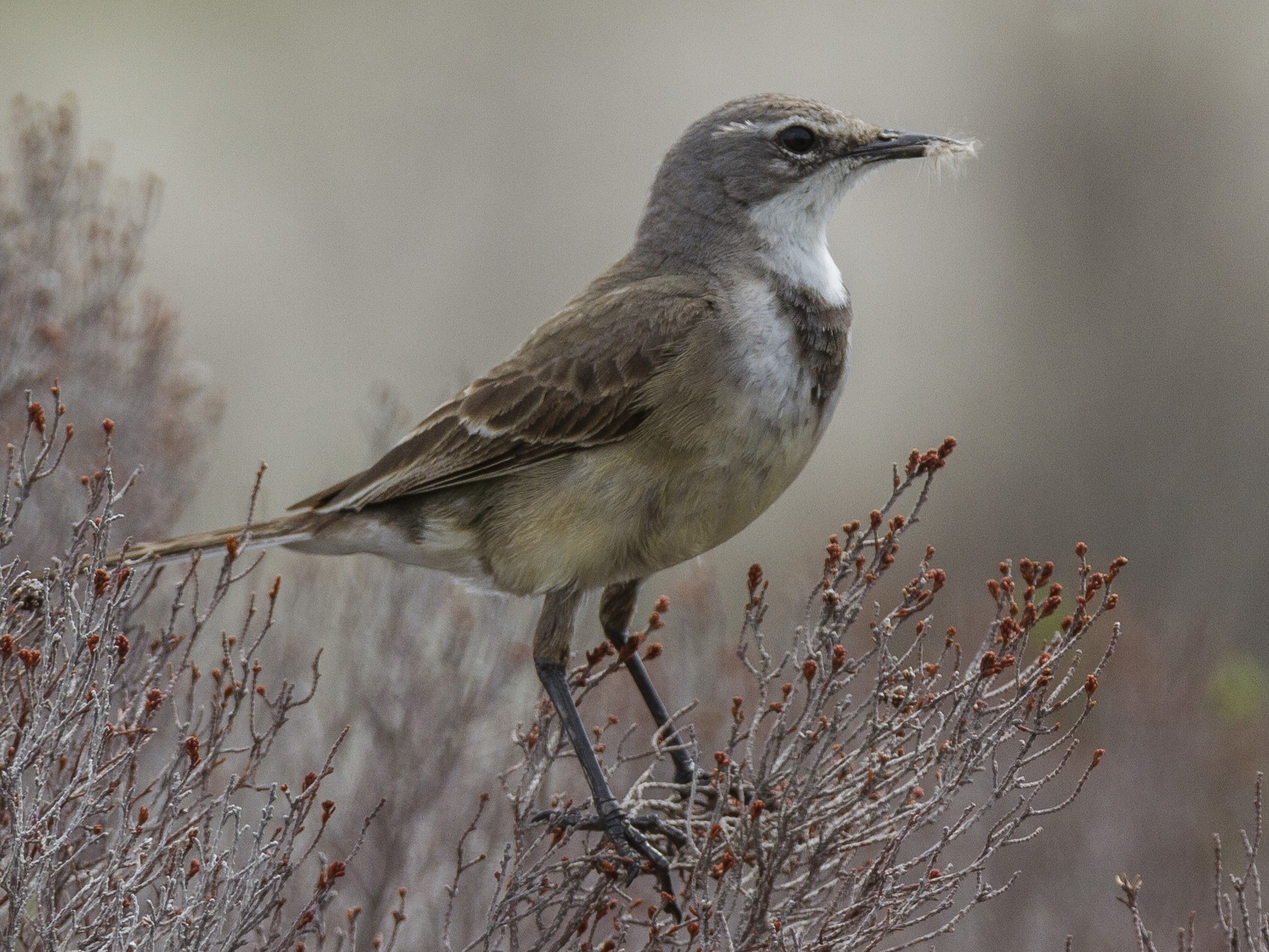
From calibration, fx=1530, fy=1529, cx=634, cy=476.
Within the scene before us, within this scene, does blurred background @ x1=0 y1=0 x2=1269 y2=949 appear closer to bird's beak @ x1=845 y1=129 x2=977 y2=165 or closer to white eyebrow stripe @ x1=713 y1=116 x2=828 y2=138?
white eyebrow stripe @ x1=713 y1=116 x2=828 y2=138

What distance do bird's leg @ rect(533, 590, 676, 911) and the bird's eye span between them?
1857mm

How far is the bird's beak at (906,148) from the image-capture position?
5.63 meters

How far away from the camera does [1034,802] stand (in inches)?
334

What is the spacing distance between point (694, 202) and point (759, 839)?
2706mm

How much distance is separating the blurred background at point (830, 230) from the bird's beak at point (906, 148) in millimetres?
3705

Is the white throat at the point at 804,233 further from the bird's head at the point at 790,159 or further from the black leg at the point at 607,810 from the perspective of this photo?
the black leg at the point at 607,810

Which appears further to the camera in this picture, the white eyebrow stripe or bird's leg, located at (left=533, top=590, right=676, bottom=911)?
the white eyebrow stripe

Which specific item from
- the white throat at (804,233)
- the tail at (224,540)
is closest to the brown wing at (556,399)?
the tail at (224,540)

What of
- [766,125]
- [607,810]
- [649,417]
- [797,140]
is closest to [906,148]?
[797,140]

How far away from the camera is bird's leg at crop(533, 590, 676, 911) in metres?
4.82

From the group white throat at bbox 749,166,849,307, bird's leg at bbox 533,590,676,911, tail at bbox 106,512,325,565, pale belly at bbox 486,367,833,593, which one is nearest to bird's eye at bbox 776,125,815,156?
white throat at bbox 749,166,849,307

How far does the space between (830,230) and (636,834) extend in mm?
14900

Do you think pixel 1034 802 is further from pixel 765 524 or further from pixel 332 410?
pixel 332 410

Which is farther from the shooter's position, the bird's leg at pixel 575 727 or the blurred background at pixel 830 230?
the blurred background at pixel 830 230
